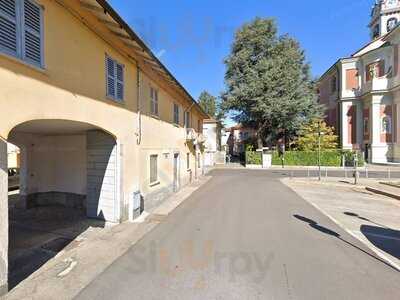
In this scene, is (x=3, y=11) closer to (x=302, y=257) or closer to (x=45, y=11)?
(x=45, y=11)

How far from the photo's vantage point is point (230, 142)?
7475 centimetres

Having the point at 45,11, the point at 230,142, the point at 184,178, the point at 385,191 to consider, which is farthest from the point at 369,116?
the point at 230,142

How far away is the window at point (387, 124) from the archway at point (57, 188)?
111 feet

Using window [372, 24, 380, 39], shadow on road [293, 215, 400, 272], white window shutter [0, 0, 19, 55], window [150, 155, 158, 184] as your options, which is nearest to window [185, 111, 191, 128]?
window [150, 155, 158, 184]

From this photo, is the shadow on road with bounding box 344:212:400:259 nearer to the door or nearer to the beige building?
the beige building

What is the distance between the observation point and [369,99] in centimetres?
3247

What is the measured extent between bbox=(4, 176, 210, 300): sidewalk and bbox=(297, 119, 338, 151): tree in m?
27.9

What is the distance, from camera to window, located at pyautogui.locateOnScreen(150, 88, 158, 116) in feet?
33.8

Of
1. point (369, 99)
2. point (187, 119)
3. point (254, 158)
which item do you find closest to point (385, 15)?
point (369, 99)

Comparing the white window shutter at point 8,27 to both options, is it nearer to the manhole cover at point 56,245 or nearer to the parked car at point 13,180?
the manhole cover at point 56,245

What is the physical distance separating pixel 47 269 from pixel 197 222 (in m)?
4.07

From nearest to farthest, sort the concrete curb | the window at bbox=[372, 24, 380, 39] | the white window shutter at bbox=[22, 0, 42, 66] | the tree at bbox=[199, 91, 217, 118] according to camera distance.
Result: the white window shutter at bbox=[22, 0, 42, 66], the concrete curb, the window at bbox=[372, 24, 380, 39], the tree at bbox=[199, 91, 217, 118]

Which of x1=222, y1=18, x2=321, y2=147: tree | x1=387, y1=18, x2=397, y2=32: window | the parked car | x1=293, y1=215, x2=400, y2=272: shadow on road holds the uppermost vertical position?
x1=387, y1=18, x2=397, y2=32: window

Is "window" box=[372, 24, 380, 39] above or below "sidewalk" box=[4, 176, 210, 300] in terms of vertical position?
above
